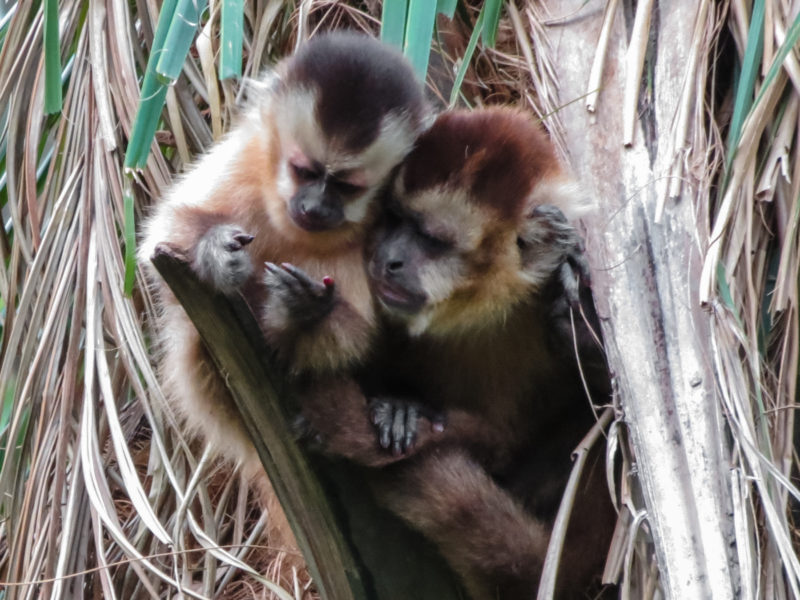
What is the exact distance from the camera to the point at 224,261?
2.35 metres

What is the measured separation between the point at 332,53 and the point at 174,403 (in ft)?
3.64

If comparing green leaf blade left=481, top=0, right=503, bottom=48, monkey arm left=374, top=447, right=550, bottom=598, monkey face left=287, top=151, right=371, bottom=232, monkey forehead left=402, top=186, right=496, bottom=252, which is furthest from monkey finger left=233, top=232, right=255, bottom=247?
green leaf blade left=481, top=0, right=503, bottom=48

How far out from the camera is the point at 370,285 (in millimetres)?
2660

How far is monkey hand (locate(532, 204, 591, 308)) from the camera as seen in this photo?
2.64 meters

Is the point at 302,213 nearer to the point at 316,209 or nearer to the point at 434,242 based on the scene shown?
the point at 316,209

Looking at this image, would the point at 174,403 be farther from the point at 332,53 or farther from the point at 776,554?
the point at 776,554

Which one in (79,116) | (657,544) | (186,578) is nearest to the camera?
(657,544)

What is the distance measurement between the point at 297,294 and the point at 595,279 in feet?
2.45

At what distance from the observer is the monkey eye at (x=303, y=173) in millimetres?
2562

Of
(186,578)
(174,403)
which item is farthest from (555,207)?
(186,578)

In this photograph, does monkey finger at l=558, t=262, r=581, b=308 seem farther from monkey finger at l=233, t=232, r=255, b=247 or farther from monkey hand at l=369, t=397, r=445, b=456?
monkey finger at l=233, t=232, r=255, b=247

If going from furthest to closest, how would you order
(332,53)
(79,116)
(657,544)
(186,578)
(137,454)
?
(137,454) < (79,116) < (186,578) < (332,53) < (657,544)

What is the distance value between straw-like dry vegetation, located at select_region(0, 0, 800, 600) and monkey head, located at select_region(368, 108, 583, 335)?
20 cm

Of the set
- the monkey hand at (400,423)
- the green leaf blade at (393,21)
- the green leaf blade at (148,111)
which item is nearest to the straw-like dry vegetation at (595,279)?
the green leaf blade at (148,111)
